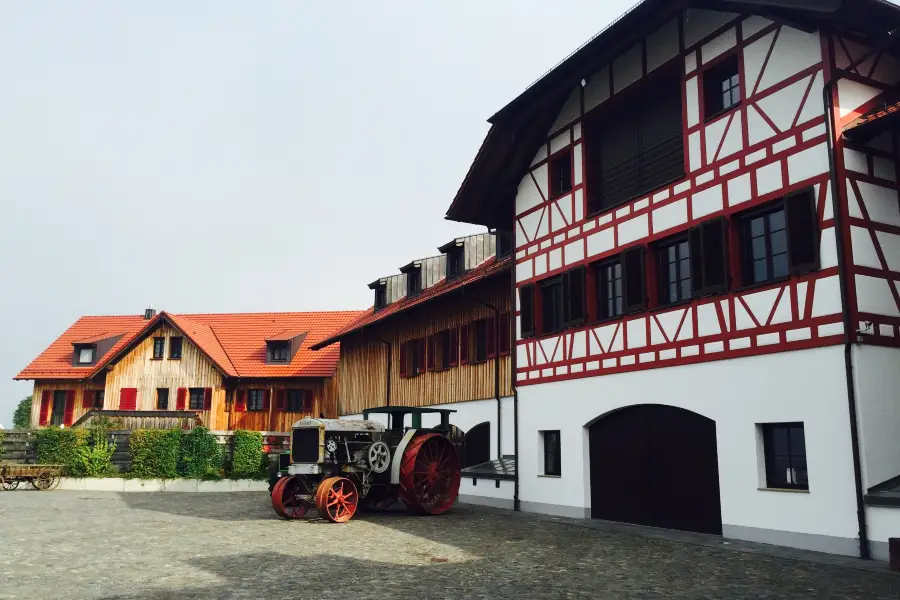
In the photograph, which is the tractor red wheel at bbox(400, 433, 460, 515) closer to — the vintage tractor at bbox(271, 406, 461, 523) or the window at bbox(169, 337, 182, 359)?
the vintage tractor at bbox(271, 406, 461, 523)

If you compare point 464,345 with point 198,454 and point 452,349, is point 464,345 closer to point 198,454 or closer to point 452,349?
point 452,349

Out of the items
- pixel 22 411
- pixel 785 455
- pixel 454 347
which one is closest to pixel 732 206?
pixel 785 455

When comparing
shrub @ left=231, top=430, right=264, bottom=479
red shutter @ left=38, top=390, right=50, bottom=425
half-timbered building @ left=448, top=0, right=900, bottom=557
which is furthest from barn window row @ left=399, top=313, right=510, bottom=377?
red shutter @ left=38, top=390, right=50, bottom=425

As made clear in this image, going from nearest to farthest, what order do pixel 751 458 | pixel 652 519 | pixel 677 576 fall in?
pixel 677 576, pixel 751 458, pixel 652 519

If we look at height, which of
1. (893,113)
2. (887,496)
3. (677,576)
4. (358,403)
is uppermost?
(893,113)

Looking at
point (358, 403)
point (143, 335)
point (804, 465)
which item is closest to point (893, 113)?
point (804, 465)

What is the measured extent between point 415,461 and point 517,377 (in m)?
3.58

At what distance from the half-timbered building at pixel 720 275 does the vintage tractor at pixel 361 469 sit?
2291 millimetres

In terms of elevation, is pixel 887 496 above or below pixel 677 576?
above

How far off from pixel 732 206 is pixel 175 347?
30.8 m

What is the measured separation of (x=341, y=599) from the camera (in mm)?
7582

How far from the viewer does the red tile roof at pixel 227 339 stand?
3744 centimetres

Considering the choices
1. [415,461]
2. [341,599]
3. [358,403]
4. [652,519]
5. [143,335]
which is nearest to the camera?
[341,599]

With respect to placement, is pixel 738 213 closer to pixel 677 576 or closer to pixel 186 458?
pixel 677 576
